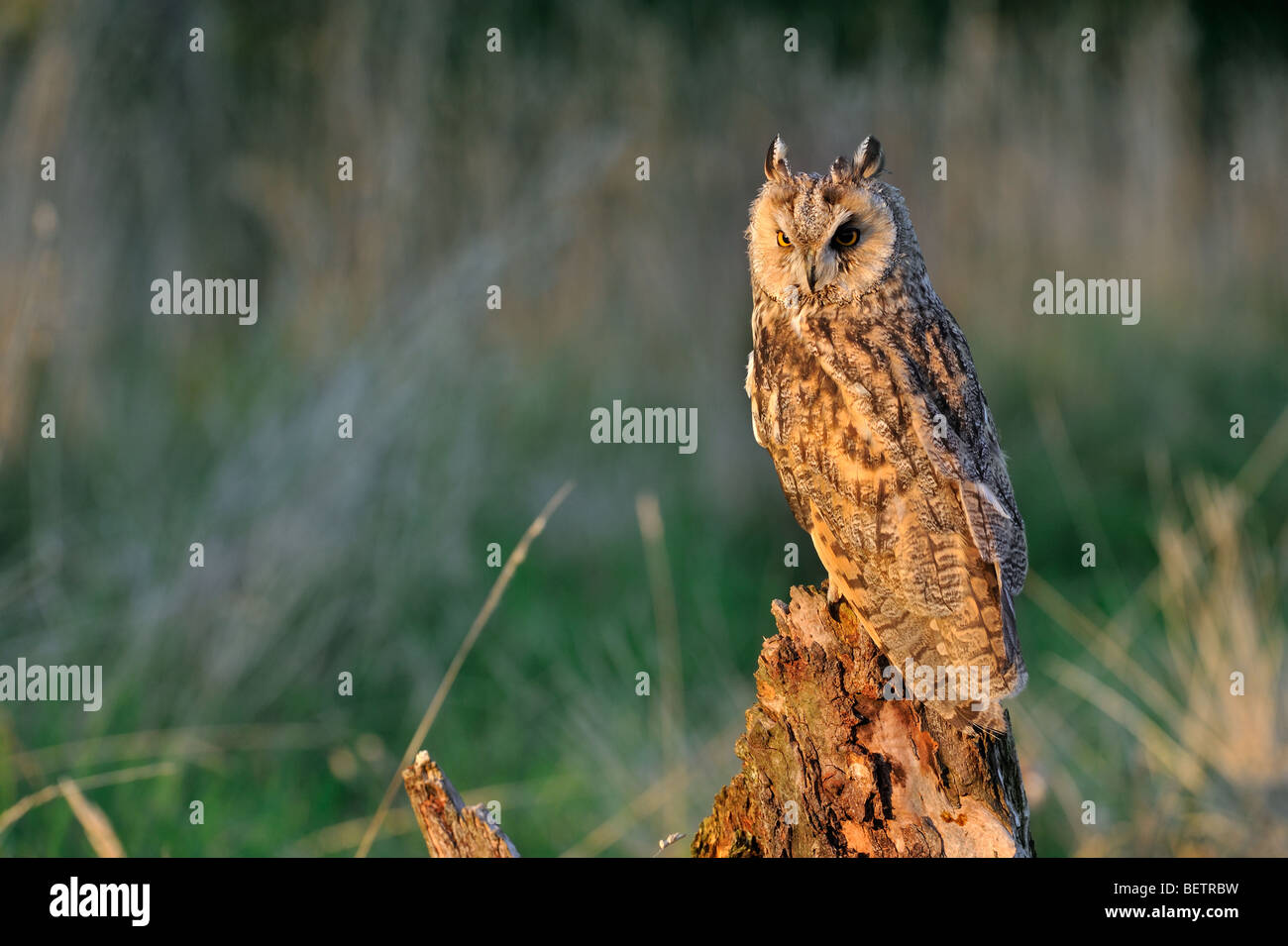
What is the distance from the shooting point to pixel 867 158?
7.44 ft

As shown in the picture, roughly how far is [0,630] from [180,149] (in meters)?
2.30

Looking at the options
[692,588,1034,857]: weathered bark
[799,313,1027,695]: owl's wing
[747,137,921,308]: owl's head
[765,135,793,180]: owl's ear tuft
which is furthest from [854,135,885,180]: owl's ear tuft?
[692,588,1034,857]: weathered bark

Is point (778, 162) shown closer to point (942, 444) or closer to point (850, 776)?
point (942, 444)

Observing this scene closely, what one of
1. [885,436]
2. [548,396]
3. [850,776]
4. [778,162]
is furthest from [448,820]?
[548,396]

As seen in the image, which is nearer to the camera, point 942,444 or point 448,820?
point 448,820

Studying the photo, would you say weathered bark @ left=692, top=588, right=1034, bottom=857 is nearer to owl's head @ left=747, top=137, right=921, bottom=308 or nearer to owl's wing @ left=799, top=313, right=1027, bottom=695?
owl's wing @ left=799, top=313, right=1027, bottom=695

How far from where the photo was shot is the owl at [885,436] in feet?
6.68

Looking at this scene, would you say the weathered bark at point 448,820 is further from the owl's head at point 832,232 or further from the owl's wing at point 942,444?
the owl's head at point 832,232

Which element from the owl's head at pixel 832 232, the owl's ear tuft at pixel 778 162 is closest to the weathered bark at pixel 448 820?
the owl's head at pixel 832 232

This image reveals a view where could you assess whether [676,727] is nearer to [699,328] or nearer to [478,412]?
[478,412]

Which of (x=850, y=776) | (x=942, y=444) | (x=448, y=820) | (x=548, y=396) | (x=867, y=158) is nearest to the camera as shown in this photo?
(x=448, y=820)

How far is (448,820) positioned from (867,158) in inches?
61.5

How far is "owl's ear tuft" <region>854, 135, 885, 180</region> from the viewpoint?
2.26 metres

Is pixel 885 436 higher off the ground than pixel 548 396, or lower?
lower
